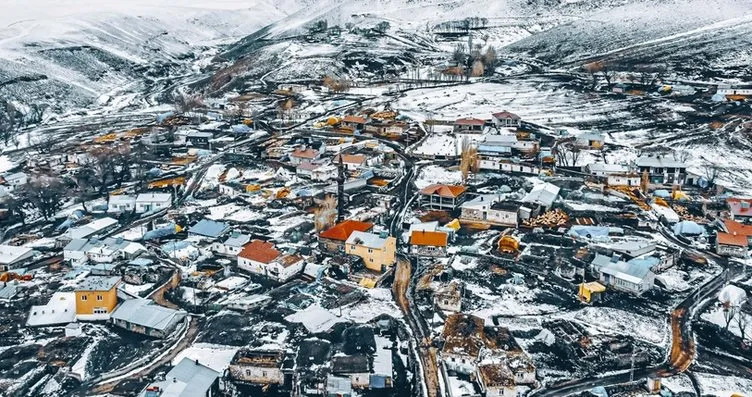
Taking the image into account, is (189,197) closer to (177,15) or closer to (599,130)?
(599,130)

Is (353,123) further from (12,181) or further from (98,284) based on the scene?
(98,284)

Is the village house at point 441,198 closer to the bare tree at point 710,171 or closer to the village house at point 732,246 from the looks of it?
the village house at point 732,246

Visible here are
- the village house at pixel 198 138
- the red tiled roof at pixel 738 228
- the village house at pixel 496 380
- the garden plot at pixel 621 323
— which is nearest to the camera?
the village house at pixel 496 380

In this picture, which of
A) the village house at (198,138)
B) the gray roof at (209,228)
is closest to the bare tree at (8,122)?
the village house at (198,138)

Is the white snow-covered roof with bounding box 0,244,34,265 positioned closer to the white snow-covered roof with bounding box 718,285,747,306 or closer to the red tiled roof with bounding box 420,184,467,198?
the red tiled roof with bounding box 420,184,467,198

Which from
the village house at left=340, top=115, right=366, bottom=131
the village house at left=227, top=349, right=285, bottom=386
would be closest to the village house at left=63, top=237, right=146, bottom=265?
the village house at left=227, top=349, right=285, bottom=386

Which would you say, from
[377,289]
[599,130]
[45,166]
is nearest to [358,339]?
[377,289]

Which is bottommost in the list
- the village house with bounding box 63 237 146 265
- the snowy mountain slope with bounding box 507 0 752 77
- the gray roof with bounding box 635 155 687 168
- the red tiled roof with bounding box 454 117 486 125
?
the gray roof with bounding box 635 155 687 168
